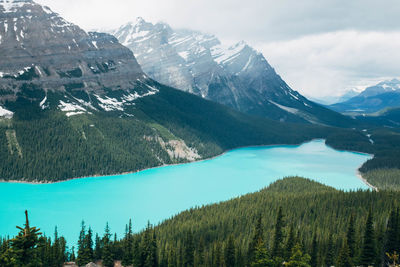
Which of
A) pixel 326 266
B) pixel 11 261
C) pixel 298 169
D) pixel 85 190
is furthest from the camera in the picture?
pixel 298 169

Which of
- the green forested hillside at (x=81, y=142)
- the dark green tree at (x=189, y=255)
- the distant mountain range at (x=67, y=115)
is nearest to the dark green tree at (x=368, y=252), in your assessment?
the dark green tree at (x=189, y=255)

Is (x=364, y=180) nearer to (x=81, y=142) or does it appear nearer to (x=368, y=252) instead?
(x=368, y=252)

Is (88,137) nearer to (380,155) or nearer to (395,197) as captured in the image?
(395,197)

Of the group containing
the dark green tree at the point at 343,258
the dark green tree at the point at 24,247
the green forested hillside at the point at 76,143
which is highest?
the green forested hillside at the point at 76,143

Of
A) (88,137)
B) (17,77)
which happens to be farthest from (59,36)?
(88,137)

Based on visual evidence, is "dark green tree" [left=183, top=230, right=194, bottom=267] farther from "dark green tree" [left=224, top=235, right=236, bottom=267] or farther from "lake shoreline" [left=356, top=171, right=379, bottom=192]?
"lake shoreline" [left=356, top=171, right=379, bottom=192]

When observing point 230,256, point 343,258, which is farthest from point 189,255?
point 343,258

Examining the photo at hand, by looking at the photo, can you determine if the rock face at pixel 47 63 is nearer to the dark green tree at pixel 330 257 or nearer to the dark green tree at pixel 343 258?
the dark green tree at pixel 330 257
